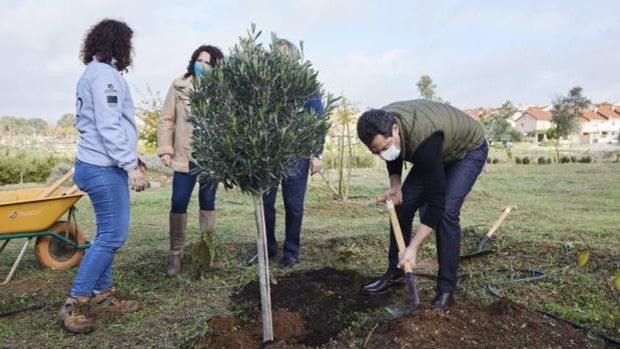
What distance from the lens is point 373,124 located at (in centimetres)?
284

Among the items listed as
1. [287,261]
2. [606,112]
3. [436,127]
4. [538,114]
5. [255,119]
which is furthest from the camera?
[538,114]

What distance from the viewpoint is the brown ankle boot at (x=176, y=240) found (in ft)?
14.0

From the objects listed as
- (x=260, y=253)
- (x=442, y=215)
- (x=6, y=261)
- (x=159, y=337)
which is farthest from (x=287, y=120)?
(x=6, y=261)

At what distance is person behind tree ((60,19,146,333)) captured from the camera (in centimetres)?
312

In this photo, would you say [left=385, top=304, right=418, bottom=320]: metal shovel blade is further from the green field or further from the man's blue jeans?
the man's blue jeans

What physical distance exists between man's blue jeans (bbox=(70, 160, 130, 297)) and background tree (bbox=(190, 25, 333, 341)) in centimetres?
77

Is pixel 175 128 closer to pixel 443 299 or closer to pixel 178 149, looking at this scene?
pixel 178 149

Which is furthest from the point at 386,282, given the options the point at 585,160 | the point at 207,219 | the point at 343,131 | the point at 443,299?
the point at 585,160

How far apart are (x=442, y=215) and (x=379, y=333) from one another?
811 millimetres

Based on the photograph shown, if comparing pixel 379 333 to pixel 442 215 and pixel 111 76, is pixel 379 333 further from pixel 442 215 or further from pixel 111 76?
pixel 111 76

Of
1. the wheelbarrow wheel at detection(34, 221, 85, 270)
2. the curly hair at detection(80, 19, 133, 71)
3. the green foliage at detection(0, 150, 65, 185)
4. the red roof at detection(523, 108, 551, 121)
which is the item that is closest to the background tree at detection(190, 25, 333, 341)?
the curly hair at detection(80, 19, 133, 71)

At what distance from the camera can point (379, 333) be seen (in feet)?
8.93

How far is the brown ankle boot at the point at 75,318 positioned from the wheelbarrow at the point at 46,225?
1.31 meters

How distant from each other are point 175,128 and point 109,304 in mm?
1431
